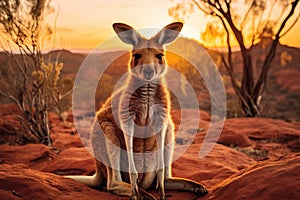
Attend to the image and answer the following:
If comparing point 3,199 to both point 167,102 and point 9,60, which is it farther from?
point 9,60

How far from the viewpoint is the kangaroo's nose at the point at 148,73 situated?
153 inches

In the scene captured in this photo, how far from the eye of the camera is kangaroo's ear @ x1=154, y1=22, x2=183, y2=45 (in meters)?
4.04

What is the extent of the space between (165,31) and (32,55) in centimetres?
523

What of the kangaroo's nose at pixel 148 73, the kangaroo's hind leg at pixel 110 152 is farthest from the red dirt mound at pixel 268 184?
the kangaroo's nose at pixel 148 73

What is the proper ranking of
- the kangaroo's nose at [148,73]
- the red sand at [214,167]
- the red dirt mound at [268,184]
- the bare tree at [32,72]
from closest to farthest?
the red dirt mound at [268,184]
the red sand at [214,167]
the kangaroo's nose at [148,73]
the bare tree at [32,72]

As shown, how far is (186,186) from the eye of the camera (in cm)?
411

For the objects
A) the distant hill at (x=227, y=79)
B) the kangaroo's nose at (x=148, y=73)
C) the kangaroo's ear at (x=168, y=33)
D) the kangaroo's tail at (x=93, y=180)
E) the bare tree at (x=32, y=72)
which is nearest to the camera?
the kangaroo's nose at (x=148, y=73)

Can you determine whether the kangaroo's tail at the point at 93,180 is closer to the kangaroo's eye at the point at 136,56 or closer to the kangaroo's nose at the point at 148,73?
the kangaroo's nose at the point at 148,73

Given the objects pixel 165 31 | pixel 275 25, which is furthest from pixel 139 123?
pixel 275 25

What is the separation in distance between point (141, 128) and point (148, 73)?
0.63 m

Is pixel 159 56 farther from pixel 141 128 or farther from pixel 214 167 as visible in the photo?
pixel 214 167

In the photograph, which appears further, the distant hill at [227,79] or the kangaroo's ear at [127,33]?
the distant hill at [227,79]

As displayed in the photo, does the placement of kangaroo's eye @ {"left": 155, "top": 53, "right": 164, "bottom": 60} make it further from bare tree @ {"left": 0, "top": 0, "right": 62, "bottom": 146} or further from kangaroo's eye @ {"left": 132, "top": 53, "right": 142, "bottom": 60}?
bare tree @ {"left": 0, "top": 0, "right": 62, "bottom": 146}

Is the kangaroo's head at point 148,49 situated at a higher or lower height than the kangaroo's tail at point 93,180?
higher
